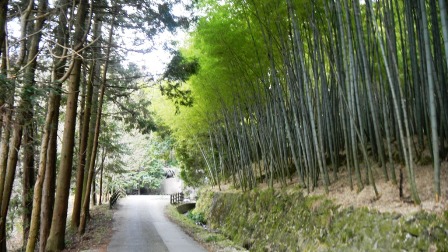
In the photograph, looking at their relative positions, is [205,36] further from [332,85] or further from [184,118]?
[184,118]

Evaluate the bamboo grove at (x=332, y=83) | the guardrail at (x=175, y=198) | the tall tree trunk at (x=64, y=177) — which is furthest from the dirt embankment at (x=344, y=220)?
the guardrail at (x=175, y=198)

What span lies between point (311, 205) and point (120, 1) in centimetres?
434

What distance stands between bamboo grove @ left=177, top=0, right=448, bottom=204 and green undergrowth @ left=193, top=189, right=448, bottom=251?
0.34 m

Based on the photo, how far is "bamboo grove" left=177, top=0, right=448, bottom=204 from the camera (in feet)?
13.5

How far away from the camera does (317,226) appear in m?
5.02

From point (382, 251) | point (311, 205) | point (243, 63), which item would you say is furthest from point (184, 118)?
point (382, 251)

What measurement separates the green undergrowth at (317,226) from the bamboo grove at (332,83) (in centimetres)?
34

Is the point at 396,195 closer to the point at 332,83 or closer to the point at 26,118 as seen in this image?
the point at 332,83

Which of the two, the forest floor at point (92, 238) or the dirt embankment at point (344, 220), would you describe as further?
the forest floor at point (92, 238)

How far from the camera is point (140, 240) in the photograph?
7070mm

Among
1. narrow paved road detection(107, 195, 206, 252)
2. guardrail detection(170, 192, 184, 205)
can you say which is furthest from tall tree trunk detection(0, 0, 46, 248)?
guardrail detection(170, 192, 184, 205)

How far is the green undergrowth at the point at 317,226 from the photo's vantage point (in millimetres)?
3328

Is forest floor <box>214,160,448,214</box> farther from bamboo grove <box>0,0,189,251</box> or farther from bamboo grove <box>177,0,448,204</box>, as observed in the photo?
bamboo grove <box>0,0,189,251</box>

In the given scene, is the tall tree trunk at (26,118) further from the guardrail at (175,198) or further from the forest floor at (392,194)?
the guardrail at (175,198)
